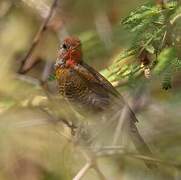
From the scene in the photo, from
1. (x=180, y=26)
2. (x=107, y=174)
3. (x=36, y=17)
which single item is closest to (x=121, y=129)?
(x=107, y=174)

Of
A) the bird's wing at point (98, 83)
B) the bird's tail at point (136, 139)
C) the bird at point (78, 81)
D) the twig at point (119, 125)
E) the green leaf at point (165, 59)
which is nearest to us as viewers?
A: the green leaf at point (165, 59)

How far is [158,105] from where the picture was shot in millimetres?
4672

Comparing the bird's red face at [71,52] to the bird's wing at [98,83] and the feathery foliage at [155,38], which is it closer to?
the bird's wing at [98,83]

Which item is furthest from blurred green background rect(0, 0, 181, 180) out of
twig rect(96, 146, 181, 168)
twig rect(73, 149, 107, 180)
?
twig rect(73, 149, 107, 180)

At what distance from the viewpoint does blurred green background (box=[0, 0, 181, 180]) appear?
4180 millimetres

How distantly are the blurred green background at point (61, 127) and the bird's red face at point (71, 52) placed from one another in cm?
24

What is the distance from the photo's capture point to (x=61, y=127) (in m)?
4.49

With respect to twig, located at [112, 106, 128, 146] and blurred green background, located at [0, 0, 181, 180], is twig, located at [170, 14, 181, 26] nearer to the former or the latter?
blurred green background, located at [0, 0, 181, 180]

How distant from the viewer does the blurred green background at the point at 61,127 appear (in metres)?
4.18

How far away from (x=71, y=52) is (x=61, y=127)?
A: 1.65 ft

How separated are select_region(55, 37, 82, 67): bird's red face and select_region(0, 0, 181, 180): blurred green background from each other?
239mm

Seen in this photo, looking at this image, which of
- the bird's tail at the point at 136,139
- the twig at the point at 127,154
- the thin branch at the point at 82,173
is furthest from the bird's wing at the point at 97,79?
the thin branch at the point at 82,173

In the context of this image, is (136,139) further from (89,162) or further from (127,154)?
(89,162)

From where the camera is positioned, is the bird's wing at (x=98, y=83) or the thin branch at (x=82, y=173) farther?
the bird's wing at (x=98, y=83)
